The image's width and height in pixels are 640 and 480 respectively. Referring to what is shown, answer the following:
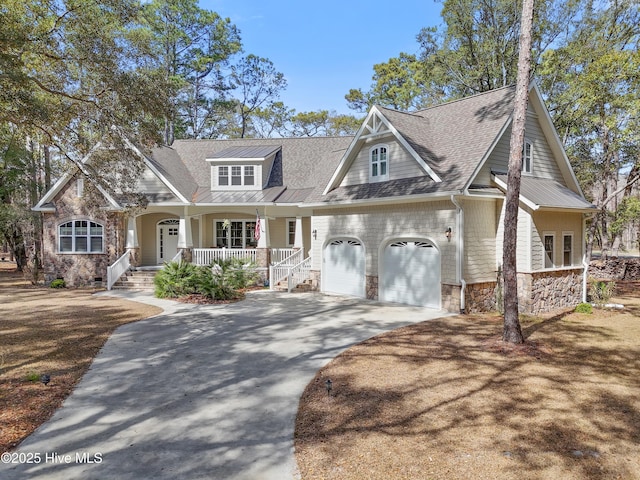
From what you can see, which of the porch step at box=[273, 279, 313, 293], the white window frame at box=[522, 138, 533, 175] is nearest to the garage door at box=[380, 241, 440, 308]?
the porch step at box=[273, 279, 313, 293]

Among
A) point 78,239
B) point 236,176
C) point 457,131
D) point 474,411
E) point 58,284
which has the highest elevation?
point 457,131

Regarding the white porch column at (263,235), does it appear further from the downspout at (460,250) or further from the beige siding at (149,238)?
the downspout at (460,250)

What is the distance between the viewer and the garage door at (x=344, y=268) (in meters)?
16.5

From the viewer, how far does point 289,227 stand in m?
22.6

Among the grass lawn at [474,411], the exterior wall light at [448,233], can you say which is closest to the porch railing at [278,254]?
the exterior wall light at [448,233]

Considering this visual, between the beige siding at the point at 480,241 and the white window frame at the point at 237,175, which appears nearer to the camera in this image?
the beige siding at the point at 480,241

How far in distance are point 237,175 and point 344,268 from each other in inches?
346

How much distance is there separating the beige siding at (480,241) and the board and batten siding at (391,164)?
227 centimetres

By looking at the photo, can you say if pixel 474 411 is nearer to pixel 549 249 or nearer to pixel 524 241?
pixel 524 241

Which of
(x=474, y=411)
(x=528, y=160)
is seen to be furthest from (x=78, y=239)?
(x=528, y=160)

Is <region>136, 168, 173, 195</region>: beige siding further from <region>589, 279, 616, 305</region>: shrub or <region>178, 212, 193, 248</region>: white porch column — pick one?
<region>589, 279, 616, 305</region>: shrub

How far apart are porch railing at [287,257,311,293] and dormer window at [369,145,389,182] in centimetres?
518

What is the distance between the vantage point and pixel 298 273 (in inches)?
738

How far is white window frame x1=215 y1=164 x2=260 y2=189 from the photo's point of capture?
2203 centimetres
